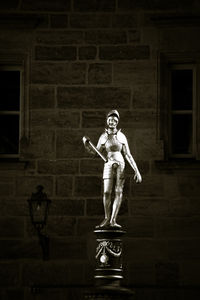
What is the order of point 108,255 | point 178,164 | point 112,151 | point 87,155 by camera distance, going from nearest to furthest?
point 108,255 → point 112,151 → point 178,164 → point 87,155

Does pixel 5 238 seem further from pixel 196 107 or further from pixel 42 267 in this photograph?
pixel 196 107

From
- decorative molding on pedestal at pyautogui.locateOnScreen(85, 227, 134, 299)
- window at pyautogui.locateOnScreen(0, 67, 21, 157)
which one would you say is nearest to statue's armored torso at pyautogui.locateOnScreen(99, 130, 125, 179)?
decorative molding on pedestal at pyautogui.locateOnScreen(85, 227, 134, 299)

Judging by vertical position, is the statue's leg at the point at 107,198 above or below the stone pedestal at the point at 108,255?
above

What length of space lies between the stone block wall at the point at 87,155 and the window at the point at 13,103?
0.09 meters

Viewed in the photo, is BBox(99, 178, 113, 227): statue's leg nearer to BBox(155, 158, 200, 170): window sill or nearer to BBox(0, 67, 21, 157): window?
BBox(155, 158, 200, 170): window sill

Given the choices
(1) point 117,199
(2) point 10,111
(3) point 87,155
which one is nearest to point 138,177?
(1) point 117,199

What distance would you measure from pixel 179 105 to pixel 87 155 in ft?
4.44

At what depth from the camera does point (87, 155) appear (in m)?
16.9

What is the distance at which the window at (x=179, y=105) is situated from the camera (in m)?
17.0

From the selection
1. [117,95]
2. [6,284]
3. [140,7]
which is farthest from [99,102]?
[6,284]

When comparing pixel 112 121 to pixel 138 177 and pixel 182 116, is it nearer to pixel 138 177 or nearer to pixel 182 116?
pixel 138 177

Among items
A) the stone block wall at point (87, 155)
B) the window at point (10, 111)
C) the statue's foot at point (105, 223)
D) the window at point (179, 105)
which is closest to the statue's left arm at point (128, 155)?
the statue's foot at point (105, 223)

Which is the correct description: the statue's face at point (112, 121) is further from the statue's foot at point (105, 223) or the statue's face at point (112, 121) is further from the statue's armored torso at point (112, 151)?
the statue's foot at point (105, 223)

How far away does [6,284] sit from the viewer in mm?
16641
